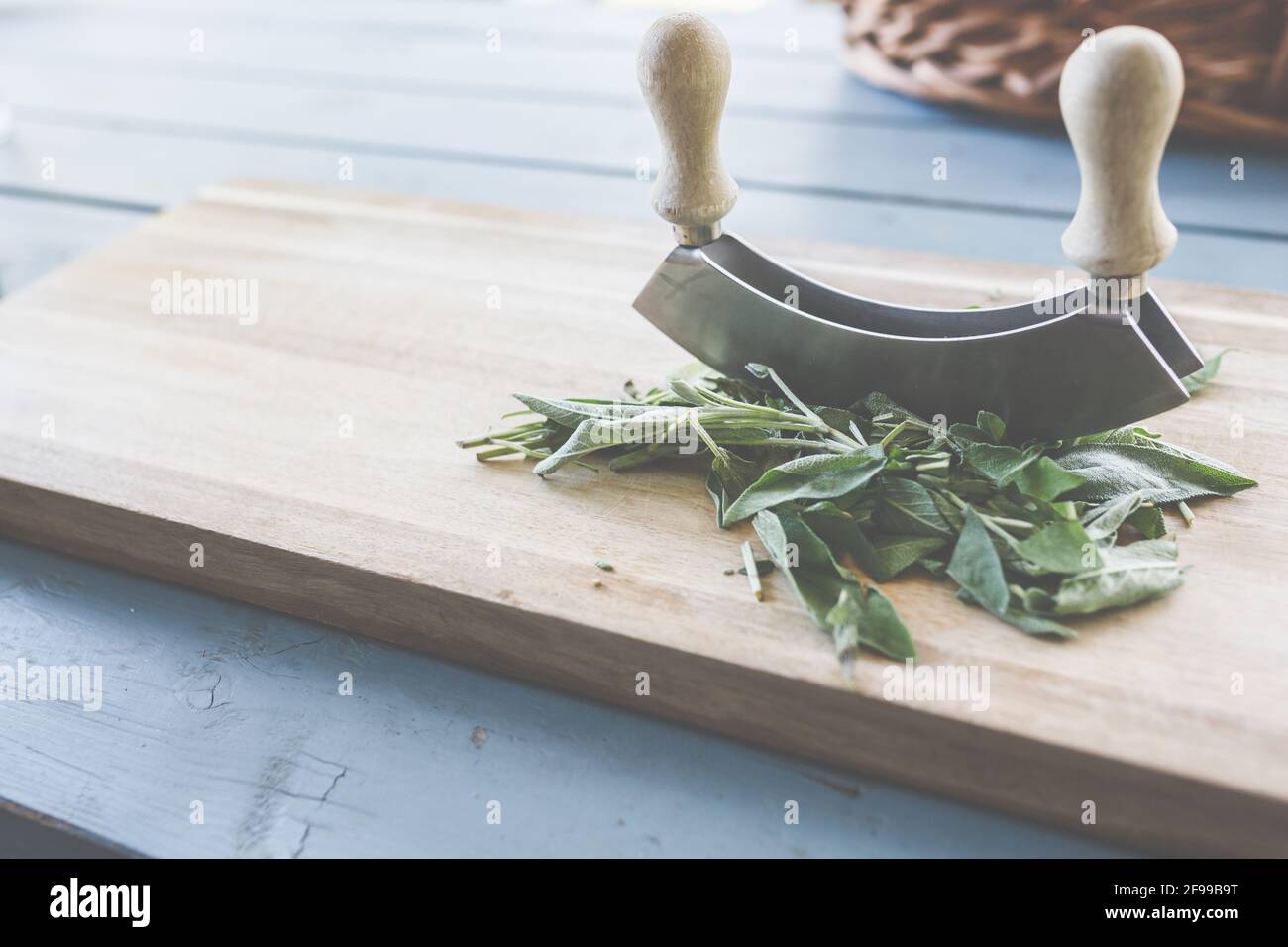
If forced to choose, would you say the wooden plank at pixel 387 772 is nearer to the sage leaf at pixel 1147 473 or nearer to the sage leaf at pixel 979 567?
the sage leaf at pixel 979 567

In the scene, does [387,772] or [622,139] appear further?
[622,139]

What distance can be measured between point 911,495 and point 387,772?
40cm

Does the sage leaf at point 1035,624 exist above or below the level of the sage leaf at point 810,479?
below

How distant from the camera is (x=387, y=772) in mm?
748

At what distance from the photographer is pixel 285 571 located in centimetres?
86

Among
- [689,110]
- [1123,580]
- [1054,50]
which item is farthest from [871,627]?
[1054,50]

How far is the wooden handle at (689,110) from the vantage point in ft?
2.62

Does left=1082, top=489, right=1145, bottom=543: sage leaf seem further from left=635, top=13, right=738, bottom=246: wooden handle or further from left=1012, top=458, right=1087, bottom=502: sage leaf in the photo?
left=635, top=13, right=738, bottom=246: wooden handle

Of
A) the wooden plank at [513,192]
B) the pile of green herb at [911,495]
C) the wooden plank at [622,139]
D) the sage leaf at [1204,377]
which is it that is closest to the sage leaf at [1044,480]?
the pile of green herb at [911,495]

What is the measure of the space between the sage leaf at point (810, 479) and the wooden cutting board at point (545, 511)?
3 centimetres

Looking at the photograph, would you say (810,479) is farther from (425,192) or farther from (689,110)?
(425,192)

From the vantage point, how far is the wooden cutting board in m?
0.67
